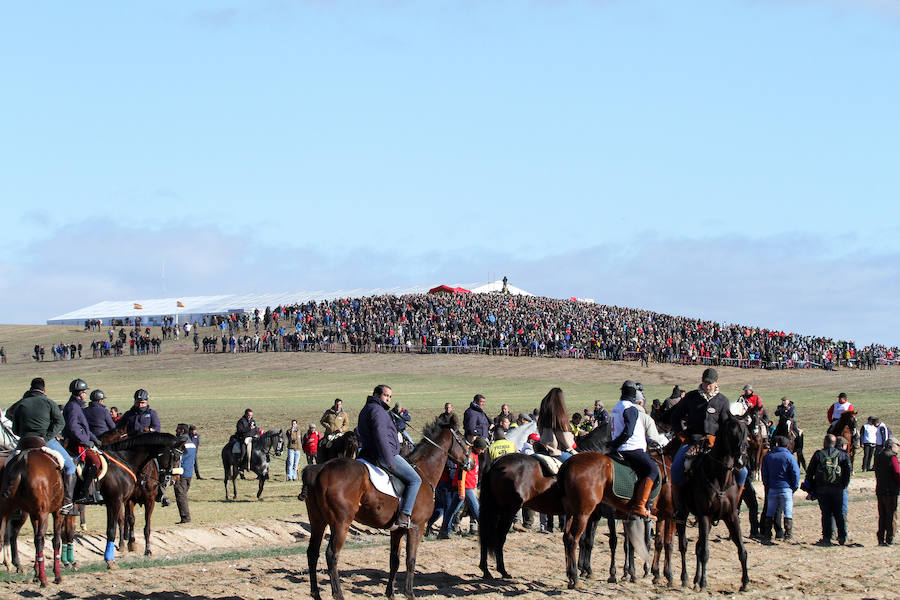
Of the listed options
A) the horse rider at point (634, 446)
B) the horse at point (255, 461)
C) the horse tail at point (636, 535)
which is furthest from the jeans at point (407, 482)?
the horse at point (255, 461)

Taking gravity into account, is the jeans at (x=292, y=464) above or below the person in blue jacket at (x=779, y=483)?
below

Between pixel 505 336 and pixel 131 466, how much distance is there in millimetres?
50578

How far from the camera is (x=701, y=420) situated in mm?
13297

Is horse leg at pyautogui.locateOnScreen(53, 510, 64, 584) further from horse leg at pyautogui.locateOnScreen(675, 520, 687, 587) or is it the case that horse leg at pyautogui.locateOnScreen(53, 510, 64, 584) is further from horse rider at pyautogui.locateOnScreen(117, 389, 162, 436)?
horse leg at pyautogui.locateOnScreen(675, 520, 687, 587)

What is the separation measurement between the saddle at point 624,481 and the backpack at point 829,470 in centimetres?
446

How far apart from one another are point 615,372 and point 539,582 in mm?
45699

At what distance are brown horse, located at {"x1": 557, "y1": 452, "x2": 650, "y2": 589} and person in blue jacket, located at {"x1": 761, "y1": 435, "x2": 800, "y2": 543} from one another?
4.47 m

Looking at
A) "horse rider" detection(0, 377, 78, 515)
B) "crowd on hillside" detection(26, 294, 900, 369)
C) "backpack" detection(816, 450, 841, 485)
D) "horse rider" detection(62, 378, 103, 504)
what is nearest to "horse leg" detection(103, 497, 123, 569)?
"horse rider" detection(62, 378, 103, 504)

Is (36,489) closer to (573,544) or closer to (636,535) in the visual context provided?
(573,544)

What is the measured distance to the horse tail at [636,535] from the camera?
44.4ft

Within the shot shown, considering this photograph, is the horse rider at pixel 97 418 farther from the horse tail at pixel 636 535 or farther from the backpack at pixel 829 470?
the backpack at pixel 829 470

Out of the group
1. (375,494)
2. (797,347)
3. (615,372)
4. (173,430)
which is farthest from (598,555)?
(797,347)

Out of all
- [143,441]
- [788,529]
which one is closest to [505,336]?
[788,529]

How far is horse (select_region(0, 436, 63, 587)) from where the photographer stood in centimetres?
1264
